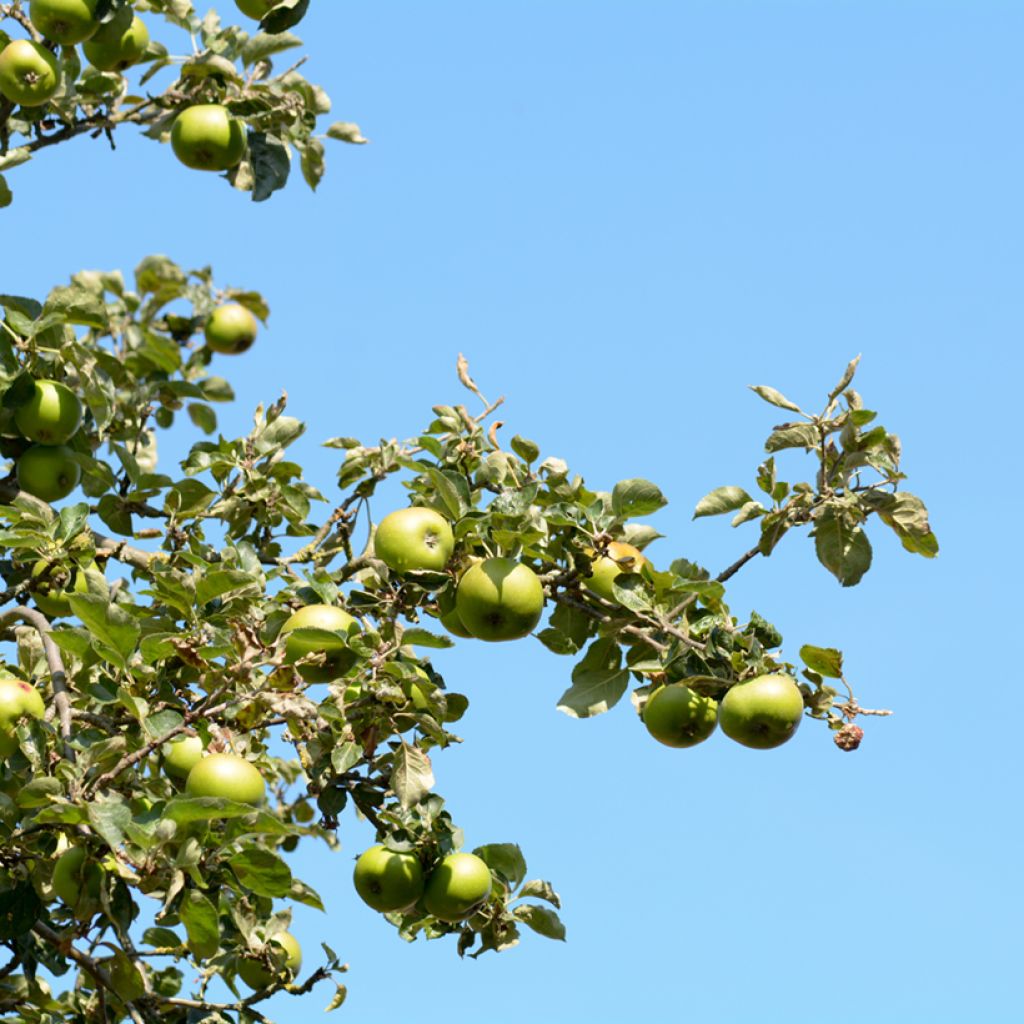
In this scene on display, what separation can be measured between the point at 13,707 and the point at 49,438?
1414 mm

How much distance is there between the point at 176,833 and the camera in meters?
3.41

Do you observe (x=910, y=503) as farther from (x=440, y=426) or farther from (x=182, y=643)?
(x=182, y=643)

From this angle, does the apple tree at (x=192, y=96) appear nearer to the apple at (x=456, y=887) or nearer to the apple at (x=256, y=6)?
the apple at (x=256, y=6)

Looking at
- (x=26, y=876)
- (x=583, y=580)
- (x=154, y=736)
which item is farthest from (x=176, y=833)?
(x=583, y=580)

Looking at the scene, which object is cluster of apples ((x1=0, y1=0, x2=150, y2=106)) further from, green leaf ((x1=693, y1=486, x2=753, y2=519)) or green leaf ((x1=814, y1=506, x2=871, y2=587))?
green leaf ((x1=814, y1=506, x2=871, y2=587))

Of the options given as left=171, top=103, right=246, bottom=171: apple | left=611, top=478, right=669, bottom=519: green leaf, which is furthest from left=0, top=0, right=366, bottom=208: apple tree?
left=611, top=478, right=669, bottom=519: green leaf

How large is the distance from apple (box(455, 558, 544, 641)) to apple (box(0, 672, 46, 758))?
1.19m

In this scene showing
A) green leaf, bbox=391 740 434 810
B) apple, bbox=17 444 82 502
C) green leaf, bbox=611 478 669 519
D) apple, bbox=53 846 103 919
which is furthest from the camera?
apple, bbox=17 444 82 502

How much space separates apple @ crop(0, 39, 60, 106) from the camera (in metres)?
5.16

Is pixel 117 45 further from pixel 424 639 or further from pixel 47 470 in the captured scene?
pixel 424 639

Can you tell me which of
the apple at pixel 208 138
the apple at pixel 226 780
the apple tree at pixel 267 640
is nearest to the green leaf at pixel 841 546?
the apple tree at pixel 267 640

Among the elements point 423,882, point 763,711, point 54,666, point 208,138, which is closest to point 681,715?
point 763,711

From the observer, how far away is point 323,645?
12.7 ft

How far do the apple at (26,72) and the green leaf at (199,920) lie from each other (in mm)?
3068
